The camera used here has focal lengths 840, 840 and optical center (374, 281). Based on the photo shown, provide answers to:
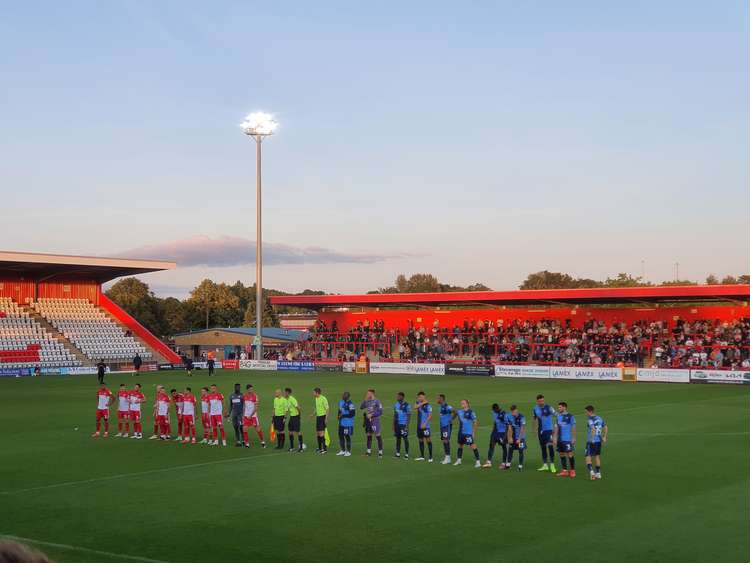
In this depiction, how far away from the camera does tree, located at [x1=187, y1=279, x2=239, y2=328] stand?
126375 millimetres

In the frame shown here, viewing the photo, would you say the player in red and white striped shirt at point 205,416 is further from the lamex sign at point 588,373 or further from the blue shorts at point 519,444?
the lamex sign at point 588,373

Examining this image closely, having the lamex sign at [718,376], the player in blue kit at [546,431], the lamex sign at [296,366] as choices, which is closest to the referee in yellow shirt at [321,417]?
the player in blue kit at [546,431]

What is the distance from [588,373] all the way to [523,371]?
4.64 meters

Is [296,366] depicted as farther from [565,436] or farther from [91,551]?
[91,551]

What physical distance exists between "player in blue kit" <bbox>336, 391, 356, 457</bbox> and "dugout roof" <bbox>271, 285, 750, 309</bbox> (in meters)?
40.8

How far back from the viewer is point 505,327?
70.2 m

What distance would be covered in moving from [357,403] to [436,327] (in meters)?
34.3

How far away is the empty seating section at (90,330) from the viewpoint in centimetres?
6556

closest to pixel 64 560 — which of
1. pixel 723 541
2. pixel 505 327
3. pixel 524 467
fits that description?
pixel 723 541

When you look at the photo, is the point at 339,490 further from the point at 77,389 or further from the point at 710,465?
the point at 77,389

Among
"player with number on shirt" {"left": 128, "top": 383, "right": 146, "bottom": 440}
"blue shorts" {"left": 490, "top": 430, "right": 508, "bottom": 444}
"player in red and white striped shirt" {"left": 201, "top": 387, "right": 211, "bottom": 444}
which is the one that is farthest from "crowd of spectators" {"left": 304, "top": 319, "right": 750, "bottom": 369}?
"player with number on shirt" {"left": 128, "top": 383, "right": 146, "bottom": 440}

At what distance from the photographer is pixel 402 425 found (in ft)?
73.6

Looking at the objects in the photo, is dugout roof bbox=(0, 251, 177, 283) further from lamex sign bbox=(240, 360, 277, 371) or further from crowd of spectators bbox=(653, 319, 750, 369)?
crowd of spectators bbox=(653, 319, 750, 369)

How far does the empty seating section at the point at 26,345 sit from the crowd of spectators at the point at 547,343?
1985 cm
